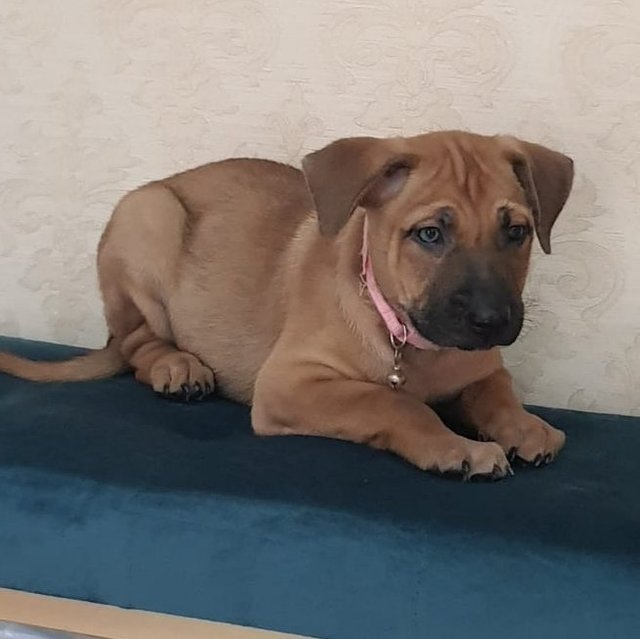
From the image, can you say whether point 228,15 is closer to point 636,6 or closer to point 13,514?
point 636,6

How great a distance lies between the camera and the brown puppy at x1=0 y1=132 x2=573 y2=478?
1.73m

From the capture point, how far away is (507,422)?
1817 mm

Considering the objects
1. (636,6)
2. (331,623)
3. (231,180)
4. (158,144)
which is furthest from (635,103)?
(331,623)

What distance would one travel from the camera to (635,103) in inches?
86.4

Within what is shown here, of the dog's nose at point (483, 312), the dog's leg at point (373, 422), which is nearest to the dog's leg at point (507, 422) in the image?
the dog's leg at point (373, 422)

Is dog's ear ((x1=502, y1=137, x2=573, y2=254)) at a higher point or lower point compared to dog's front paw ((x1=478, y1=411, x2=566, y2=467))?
higher

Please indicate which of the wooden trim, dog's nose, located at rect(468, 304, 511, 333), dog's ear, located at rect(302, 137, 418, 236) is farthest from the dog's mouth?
the wooden trim

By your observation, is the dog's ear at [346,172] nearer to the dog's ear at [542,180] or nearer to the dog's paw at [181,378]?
the dog's ear at [542,180]

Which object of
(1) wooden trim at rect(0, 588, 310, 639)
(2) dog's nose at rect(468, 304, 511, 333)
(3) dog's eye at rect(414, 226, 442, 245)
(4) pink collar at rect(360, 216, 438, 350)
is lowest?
(1) wooden trim at rect(0, 588, 310, 639)

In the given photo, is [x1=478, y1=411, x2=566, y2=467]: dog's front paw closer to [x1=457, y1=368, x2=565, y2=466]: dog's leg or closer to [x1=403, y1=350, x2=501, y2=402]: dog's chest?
[x1=457, y1=368, x2=565, y2=466]: dog's leg

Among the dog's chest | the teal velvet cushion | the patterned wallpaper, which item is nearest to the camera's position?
the teal velvet cushion

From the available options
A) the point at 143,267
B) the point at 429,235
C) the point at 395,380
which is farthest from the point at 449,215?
the point at 143,267

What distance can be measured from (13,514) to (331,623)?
0.49 meters

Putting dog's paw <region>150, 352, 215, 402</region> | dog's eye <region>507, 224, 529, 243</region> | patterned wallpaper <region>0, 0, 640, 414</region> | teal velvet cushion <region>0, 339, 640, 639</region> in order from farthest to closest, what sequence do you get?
patterned wallpaper <region>0, 0, 640, 414</region> → dog's paw <region>150, 352, 215, 402</region> → dog's eye <region>507, 224, 529, 243</region> → teal velvet cushion <region>0, 339, 640, 639</region>
